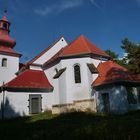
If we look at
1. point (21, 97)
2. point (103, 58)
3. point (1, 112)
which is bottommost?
point (1, 112)

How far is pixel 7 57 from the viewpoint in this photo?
28797 mm

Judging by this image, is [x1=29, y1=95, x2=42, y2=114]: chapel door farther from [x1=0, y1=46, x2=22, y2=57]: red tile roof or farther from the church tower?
[x1=0, y1=46, x2=22, y2=57]: red tile roof

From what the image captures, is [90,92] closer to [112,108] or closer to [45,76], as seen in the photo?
[112,108]

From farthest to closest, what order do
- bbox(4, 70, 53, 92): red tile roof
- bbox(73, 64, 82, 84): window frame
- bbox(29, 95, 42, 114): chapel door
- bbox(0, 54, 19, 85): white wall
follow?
1. bbox(0, 54, 19, 85): white wall
2. bbox(29, 95, 42, 114): chapel door
3. bbox(73, 64, 82, 84): window frame
4. bbox(4, 70, 53, 92): red tile roof

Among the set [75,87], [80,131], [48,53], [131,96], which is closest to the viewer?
[80,131]

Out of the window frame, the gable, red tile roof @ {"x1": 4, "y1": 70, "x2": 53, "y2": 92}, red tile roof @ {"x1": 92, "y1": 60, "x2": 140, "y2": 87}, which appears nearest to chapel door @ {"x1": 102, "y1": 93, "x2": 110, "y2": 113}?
red tile roof @ {"x1": 92, "y1": 60, "x2": 140, "y2": 87}

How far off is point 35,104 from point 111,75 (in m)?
9.02

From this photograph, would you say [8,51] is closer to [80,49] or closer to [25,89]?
[25,89]

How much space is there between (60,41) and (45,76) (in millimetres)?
6175

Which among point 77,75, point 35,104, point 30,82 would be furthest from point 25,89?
point 77,75

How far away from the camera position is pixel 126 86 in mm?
20688

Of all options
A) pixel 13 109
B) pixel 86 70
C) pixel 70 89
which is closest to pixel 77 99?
pixel 70 89

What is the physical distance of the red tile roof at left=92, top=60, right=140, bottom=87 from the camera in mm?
20695

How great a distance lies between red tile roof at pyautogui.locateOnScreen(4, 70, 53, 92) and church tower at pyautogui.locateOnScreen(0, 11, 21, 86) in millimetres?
3280
